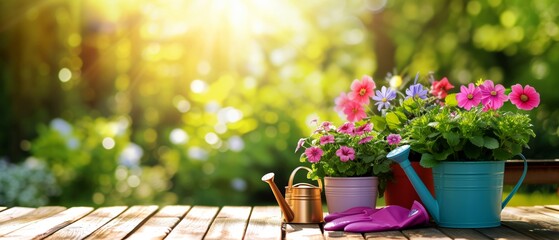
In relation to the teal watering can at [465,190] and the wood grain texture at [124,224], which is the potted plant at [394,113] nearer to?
the teal watering can at [465,190]

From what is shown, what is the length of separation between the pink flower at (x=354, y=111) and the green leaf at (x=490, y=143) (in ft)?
2.09

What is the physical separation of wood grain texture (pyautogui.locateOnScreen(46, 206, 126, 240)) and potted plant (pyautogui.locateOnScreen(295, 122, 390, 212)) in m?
0.81

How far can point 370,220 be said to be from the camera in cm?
277

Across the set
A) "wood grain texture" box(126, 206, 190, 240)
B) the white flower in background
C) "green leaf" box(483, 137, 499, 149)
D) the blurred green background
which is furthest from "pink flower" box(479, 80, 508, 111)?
the white flower in background

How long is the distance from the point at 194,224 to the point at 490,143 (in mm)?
1102

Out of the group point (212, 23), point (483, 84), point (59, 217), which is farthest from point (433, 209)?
point (212, 23)

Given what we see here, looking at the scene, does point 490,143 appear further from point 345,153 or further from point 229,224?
point 229,224

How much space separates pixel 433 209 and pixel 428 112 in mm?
370

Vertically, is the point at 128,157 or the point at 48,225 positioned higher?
the point at 128,157

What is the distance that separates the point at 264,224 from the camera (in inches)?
116

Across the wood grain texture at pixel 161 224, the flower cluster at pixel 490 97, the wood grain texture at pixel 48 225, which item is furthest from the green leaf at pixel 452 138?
the wood grain texture at pixel 48 225

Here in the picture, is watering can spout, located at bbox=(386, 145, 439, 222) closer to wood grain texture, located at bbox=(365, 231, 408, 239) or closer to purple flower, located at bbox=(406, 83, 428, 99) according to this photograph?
wood grain texture, located at bbox=(365, 231, 408, 239)

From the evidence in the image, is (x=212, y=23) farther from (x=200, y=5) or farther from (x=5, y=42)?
(x=5, y=42)

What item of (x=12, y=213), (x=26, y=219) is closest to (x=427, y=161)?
(x=26, y=219)
